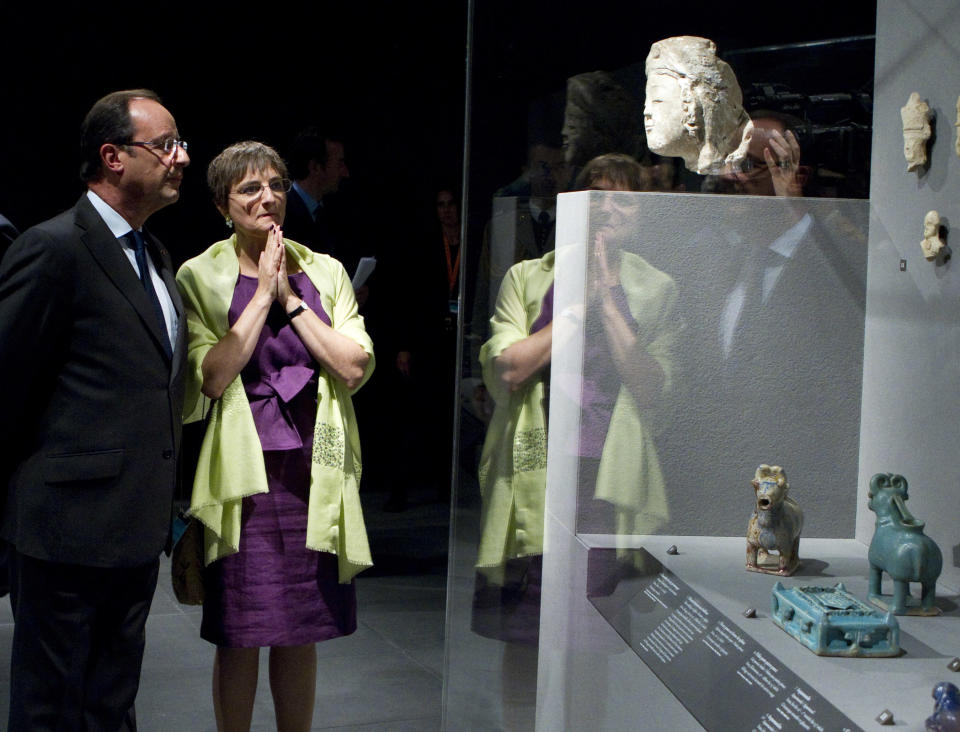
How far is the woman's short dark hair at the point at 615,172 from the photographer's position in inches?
91.0

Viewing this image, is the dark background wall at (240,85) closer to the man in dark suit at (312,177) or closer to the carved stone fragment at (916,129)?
the man in dark suit at (312,177)

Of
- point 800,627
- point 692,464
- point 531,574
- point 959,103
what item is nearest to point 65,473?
point 531,574

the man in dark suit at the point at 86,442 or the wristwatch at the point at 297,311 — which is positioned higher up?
the wristwatch at the point at 297,311

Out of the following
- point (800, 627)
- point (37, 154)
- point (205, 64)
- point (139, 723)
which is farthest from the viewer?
point (205, 64)

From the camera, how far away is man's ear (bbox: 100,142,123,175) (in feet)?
8.13

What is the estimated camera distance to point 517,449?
253 centimetres

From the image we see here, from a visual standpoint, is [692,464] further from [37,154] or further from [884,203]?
[37,154]

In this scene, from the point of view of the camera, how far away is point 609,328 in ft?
7.72

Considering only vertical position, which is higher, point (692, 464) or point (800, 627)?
point (692, 464)

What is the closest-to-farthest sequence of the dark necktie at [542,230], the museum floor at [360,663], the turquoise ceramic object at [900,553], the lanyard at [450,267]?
the turquoise ceramic object at [900,553] < the dark necktie at [542,230] < the museum floor at [360,663] < the lanyard at [450,267]

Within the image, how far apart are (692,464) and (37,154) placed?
12.6ft

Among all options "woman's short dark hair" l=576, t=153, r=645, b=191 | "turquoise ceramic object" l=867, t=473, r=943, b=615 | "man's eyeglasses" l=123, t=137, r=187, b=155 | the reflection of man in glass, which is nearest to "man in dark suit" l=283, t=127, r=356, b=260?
"man's eyeglasses" l=123, t=137, r=187, b=155

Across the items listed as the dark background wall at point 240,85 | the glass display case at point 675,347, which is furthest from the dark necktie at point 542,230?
the dark background wall at point 240,85

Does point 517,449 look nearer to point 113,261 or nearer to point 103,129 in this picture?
point 113,261
